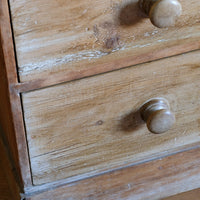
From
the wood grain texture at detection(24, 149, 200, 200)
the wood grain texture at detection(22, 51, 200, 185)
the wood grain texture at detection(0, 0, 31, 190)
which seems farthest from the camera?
the wood grain texture at detection(24, 149, 200, 200)

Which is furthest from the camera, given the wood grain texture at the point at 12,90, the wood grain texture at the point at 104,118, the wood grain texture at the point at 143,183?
the wood grain texture at the point at 143,183

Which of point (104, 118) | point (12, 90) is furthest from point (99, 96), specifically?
point (12, 90)

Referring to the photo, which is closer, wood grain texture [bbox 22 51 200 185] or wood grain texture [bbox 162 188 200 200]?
wood grain texture [bbox 22 51 200 185]

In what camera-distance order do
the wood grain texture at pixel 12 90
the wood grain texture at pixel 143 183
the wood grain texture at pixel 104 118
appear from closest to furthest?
1. the wood grain texture at pixel 12 90
2. the wood grain texture at pixel 104 118
3. the wood grain texture at pixel 143 183

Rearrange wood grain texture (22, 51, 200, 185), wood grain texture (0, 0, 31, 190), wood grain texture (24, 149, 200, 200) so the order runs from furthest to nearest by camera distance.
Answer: wood grain texture (24, 149, 200, 200) < wood grain texture (22, 51, 200, 185) < wood grain texture (0, 0, 31, 190)

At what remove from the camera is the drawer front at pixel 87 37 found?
1.88ft

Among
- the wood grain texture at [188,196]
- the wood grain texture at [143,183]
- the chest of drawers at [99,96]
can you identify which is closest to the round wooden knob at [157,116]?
the chest of drawers at [99,96]

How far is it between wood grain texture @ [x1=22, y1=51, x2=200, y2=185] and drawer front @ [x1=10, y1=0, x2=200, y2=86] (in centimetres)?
3

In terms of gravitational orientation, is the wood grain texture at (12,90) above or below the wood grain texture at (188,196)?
above

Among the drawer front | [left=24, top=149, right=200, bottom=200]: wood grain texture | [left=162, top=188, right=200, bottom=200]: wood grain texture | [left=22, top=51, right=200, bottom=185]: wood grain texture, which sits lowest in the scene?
[left=162, top=188, right=200, bottom=200]: wood grain texture

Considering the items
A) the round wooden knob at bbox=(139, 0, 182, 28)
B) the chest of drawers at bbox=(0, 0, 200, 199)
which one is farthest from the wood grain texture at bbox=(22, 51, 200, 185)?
the round wooden knob at bbox=(139, 0, 182, 28)

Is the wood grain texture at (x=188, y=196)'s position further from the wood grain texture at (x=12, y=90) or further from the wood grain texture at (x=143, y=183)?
the wood grain texture at (x=12, y=90)

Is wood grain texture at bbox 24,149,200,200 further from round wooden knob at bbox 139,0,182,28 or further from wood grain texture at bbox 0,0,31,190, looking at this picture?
round wooden knob at bbox 139,0,182,28

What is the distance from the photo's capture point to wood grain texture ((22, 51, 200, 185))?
668 mm
